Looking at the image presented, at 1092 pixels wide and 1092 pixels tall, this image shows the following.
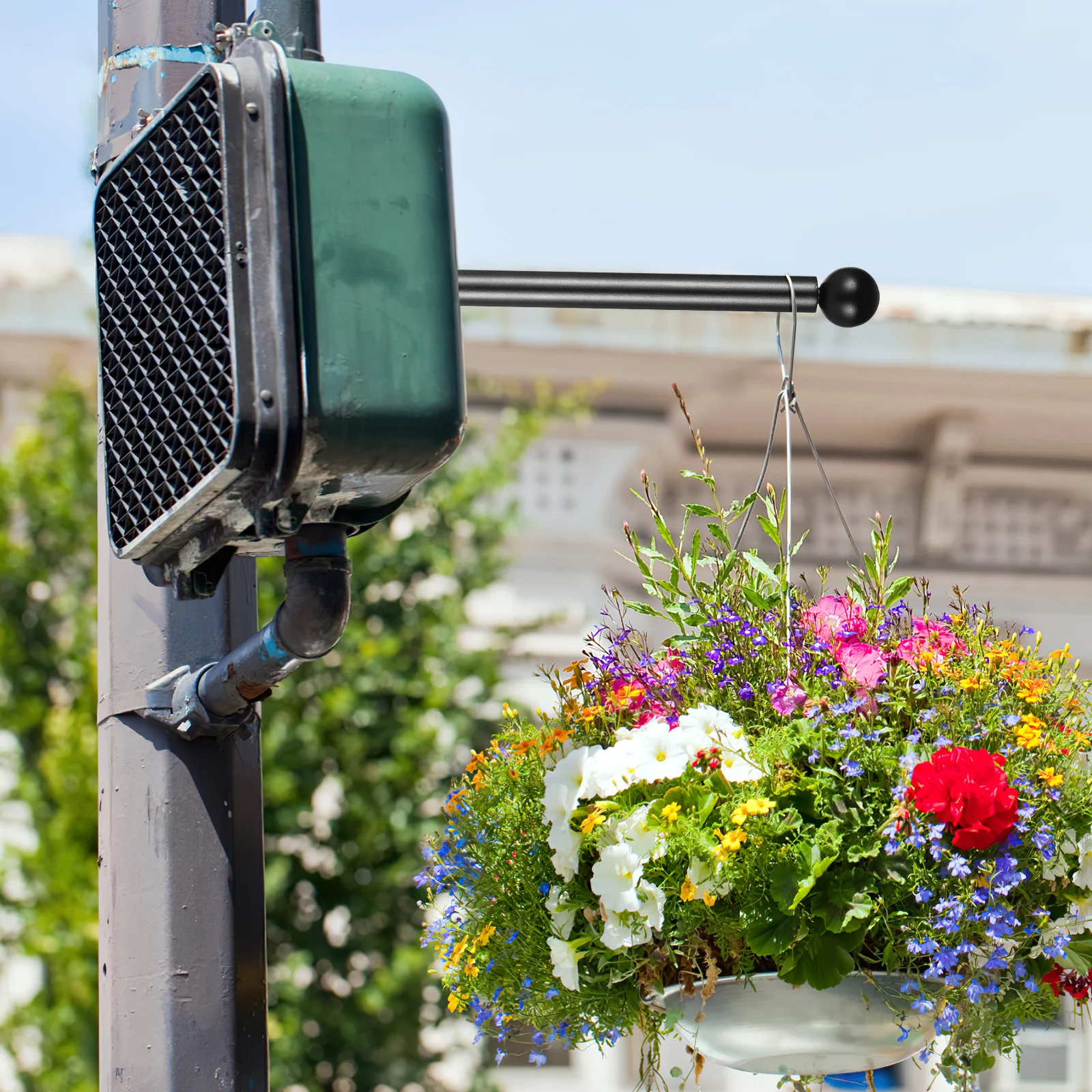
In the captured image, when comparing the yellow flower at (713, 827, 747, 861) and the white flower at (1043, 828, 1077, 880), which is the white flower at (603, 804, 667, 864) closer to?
the yellow flower at (713, 827, 747, 861)

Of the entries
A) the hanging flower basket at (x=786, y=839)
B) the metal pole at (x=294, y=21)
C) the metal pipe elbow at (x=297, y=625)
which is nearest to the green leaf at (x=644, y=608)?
the hanging flower basket at (x=786, y=839)

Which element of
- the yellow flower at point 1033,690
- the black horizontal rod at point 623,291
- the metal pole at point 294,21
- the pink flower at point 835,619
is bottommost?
the yellow flower at point 1033,690

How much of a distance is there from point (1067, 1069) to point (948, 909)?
5.76 m

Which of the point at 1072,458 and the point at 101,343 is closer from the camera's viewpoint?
the point at 101,343

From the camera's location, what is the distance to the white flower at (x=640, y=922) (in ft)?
5.96

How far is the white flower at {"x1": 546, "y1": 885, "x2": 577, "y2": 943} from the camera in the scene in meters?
1.91

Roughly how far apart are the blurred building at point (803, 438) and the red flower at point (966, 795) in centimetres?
410

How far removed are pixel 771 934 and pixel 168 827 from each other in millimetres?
742

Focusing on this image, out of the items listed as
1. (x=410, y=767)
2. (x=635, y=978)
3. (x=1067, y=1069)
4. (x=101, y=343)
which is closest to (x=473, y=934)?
(x=635, y=978)

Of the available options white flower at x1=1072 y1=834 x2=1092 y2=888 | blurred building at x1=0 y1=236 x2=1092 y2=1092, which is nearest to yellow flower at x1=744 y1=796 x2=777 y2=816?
white flower at x1=1072 y1=834 x2=1092 y2=888

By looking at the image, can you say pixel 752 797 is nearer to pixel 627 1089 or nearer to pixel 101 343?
pixel 101 343

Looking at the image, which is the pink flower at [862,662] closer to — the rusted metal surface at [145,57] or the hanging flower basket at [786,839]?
the hanging flower basket at [786,839]

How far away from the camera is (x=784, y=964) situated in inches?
70.1

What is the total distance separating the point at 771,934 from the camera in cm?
178
